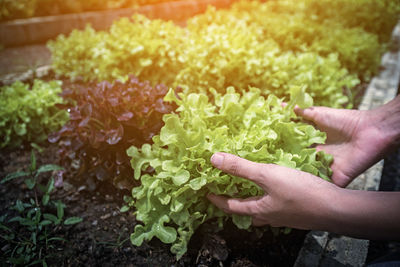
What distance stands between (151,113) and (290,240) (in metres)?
1.25

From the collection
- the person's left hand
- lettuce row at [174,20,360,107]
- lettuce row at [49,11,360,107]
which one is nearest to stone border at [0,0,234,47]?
lettuce row at [49,11,360,107]

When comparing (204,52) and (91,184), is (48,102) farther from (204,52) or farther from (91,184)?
(204,52)

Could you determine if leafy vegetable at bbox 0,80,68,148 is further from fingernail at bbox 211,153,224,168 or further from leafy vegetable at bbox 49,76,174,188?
fingernail at bbox 211,153,224,168

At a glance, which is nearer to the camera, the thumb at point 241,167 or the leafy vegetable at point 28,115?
the thumb at point 241,167

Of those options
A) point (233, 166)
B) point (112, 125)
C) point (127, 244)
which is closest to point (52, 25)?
point (112, 125)

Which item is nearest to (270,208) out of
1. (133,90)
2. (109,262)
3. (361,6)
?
(109,262)

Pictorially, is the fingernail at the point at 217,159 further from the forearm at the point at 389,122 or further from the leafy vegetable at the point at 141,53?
the leafy vegetable at the point at 141,53

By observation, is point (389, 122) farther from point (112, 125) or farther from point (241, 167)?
point (112, 125)

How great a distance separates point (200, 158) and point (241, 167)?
220 mm

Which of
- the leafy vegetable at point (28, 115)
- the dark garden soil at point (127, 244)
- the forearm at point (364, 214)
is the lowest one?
the dark garden soil at point (127, 244)

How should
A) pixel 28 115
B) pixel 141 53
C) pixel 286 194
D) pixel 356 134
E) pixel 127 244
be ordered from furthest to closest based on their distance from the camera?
pixel 141 53 → pixel 28 115 → pixel 356 134 → pixel 127 244 → pixel 286 194

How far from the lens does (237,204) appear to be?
5.27 ft

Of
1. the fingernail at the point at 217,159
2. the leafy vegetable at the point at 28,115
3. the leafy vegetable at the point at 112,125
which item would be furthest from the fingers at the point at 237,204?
the leafy vegetable at the point at 28,115

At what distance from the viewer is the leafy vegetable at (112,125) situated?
2.01 m
